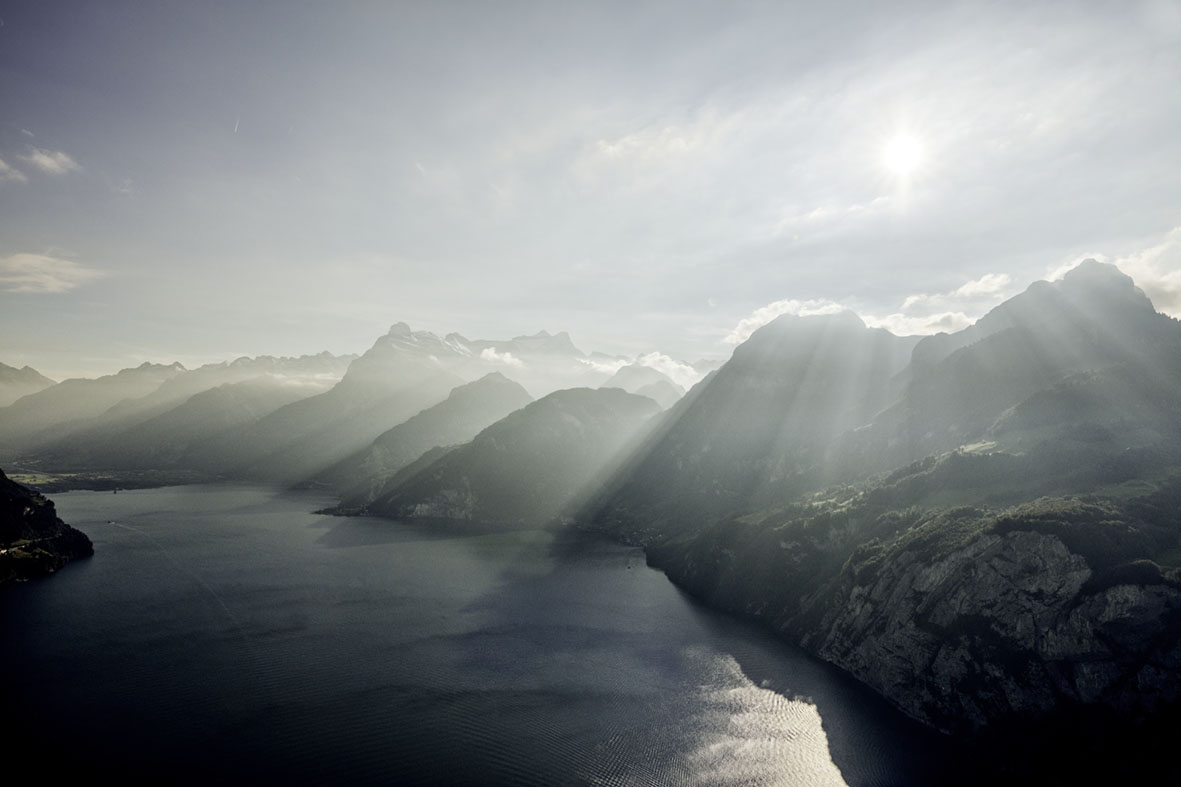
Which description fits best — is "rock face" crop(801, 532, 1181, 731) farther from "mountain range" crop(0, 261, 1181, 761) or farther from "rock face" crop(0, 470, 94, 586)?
"rock face" crop(0, 470, 94, 586)

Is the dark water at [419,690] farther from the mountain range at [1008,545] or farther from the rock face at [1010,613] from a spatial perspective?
the mountain range at [1008,545]

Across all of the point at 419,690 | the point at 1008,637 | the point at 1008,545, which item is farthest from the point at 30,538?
the point at 1008,545

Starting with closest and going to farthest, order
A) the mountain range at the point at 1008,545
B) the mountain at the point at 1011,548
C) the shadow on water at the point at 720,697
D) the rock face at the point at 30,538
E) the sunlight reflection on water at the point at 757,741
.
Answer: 1. the sunlight reflection on water at the point at 757,741
2. the mountain at the point at 1011,548
3. the mountain range at the point at 1008,545
4. the shadow on water at the point at 720,697
5. the rock face at the point at 30,538

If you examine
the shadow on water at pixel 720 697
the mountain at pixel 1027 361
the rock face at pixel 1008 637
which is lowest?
the shadow on water at pixel 720 697

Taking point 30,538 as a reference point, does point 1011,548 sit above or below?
above

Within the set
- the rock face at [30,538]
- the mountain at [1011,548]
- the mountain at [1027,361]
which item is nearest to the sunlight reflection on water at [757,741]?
the mountain at [1011,548]

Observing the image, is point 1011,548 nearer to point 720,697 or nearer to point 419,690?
point 720,697
